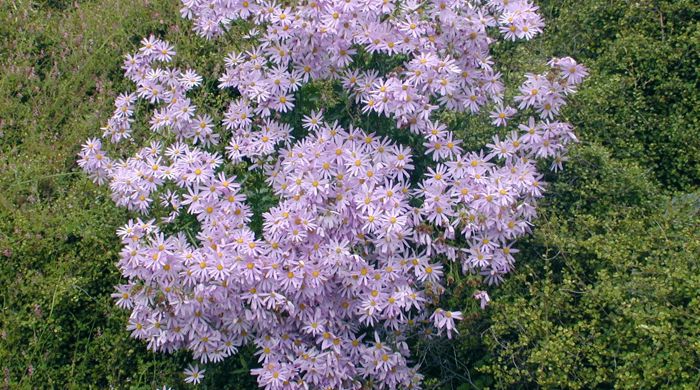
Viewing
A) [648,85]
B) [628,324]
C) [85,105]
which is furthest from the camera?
[85,105]

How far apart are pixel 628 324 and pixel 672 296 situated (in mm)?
215

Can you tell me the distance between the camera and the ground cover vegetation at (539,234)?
324cm

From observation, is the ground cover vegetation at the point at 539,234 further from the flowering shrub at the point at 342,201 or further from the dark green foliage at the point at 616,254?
the flowering shrub at the point at 342,201

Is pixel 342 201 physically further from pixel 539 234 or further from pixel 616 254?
pixel 616 254

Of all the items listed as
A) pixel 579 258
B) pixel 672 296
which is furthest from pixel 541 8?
pixel 672 296

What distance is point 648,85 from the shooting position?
4.72 m

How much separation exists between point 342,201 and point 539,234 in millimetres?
917

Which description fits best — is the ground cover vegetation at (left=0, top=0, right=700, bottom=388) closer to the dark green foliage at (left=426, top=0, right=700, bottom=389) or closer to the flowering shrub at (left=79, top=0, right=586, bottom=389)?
the dark green foliage at (left=426, top=0, right=700, bottom=389)

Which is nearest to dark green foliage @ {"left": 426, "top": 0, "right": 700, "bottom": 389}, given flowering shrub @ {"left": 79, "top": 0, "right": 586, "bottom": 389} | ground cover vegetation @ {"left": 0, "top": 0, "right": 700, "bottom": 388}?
ground cover vegetation @ {"left": 0, "top": 0, "right": 700, "bottom": 388}

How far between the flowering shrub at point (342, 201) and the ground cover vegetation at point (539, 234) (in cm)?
20

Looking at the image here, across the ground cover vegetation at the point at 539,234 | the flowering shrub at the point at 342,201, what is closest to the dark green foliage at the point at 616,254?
the ground cover vegetation at the point at 539,234

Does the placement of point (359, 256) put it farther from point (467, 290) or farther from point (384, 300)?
point (467, 290)

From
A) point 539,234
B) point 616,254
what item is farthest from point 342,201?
point 616,254

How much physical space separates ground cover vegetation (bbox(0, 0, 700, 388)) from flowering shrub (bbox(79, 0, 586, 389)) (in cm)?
20
